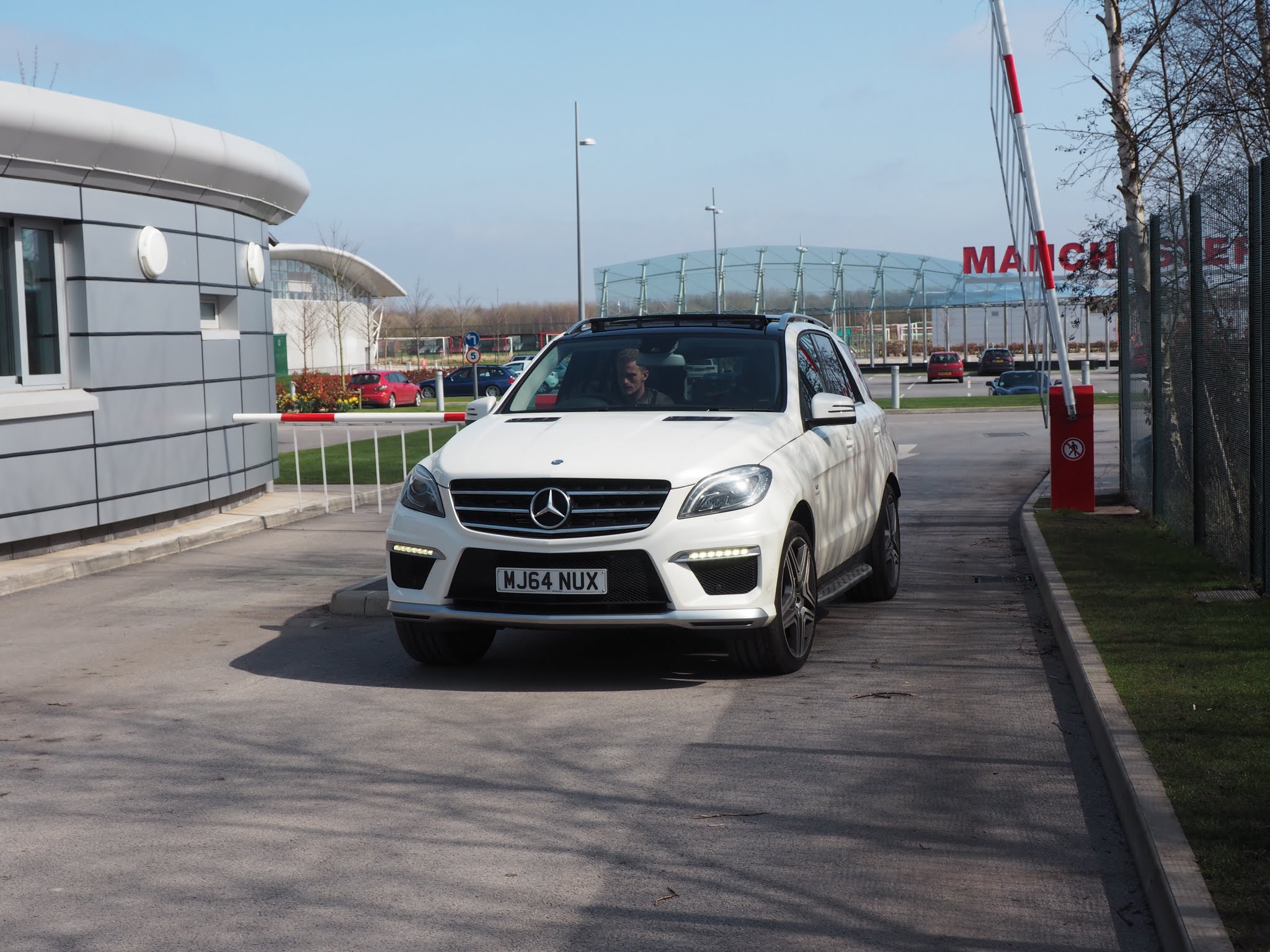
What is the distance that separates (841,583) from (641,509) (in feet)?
6.59

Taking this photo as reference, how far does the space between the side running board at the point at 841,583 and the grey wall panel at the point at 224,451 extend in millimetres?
7532

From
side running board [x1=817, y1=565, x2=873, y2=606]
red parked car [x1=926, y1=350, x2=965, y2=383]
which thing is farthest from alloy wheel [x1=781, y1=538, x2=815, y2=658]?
red parked car [x1=926, y1=350, x2=965, y2=383]

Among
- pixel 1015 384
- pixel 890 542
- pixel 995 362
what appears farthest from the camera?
pixel 995 362

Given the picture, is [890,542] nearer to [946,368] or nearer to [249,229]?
[249,229]

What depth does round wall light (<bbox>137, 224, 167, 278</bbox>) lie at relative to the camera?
12.8 meters

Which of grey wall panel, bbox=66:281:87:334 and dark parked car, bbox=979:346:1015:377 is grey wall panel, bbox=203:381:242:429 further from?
dark parked car, bbox=979:346:1015:377

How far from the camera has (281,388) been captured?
41.4 m

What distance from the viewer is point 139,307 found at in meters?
12.9

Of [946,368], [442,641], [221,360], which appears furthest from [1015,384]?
[442,641]

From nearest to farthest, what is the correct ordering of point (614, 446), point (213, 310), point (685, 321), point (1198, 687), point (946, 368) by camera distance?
point (1198, 687) < point (614, 446) < point (685, 321) < point (213, 310) < point (946, 368)

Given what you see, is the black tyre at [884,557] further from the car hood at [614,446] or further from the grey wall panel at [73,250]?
the grey wall panel at [73,250]

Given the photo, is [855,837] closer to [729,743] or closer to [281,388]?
→ [729,743]

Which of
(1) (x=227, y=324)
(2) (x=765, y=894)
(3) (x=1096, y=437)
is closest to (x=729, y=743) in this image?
(2) (x=765, y=894)

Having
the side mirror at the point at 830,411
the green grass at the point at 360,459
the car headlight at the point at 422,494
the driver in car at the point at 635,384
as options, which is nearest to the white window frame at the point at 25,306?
the green grass at the point at 360,459
